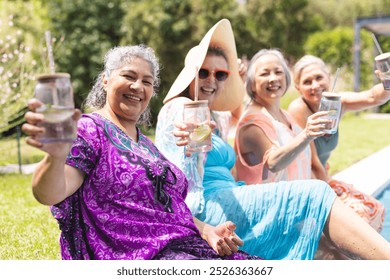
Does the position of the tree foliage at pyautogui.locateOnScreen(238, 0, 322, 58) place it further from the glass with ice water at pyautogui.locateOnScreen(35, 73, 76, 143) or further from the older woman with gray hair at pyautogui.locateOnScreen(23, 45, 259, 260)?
the glass with ice water at pyautogui.locateOnScreen(35, 73, 76, 143)

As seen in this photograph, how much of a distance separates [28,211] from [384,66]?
3728 mm

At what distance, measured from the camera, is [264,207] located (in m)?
3.44

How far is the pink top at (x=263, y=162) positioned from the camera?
423cm

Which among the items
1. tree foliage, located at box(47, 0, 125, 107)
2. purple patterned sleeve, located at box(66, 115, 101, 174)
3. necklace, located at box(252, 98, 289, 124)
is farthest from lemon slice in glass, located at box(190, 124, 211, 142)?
tree foliage, located at box(47, 0, 125, 107)

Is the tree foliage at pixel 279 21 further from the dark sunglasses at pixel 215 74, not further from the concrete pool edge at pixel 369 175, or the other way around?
the dark sunglasses at pixel 215 74

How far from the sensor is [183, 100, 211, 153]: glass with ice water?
311 centimetres

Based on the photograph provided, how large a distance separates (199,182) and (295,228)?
1.86ft

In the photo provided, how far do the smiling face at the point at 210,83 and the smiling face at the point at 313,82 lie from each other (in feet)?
4.06

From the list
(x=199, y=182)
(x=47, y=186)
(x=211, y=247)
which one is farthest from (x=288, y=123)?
(x=47, y=186)

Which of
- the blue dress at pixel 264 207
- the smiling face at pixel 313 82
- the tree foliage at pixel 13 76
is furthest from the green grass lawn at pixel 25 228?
the smiling face at pixel 313 82

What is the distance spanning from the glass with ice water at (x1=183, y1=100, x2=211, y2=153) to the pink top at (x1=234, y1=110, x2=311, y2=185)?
1.00m

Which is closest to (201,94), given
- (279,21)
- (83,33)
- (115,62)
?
(115,62)

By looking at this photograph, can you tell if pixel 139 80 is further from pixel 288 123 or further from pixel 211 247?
pixel 288 123

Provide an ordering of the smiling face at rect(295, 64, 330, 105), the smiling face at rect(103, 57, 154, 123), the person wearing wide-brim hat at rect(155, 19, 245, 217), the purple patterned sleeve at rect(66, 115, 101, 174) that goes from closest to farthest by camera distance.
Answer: the purple patterned sleeve at rect(66, 115, 101, 174)
the smiling face at rect(103, 57, 154, 123)
the person wearing wide-brim hat at rect(155, 19, 245, 217)
the smiling face at rect(295, 64, 330, 105)
